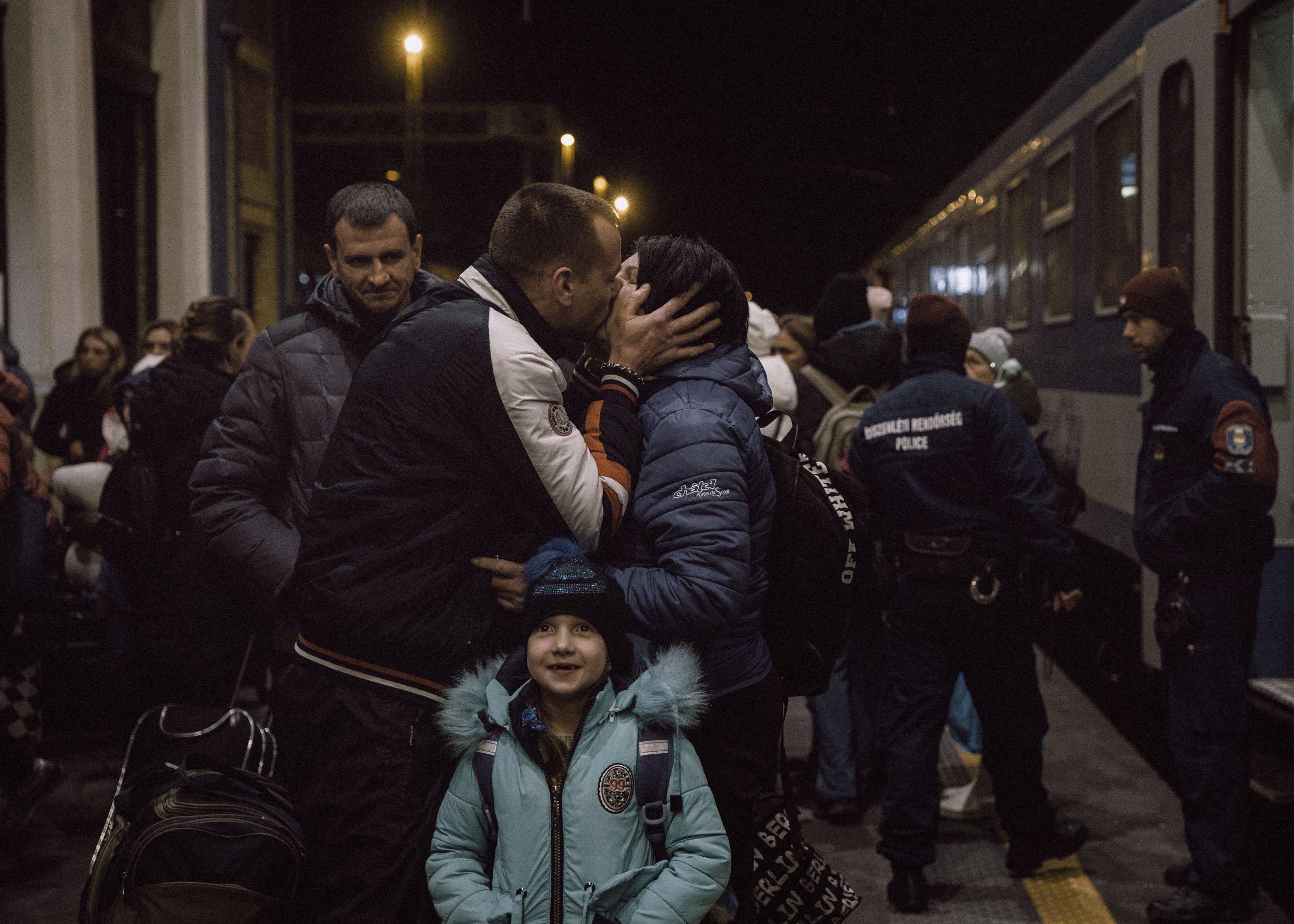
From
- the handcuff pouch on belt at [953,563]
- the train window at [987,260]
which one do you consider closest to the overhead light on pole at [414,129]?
the train window at [987,260]

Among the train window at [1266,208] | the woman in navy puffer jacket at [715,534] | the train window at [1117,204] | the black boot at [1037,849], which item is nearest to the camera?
the woman in navy puffer jacket at [715,534]

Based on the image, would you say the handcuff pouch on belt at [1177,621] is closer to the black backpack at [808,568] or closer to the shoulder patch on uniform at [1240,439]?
the shoulder patch on uniform at [1240,439]

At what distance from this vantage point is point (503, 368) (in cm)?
250

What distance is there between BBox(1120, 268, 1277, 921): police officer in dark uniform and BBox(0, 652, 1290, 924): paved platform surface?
24 cm

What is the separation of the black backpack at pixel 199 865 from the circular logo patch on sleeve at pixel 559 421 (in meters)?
0.98

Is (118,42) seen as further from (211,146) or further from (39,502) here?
(39,502)

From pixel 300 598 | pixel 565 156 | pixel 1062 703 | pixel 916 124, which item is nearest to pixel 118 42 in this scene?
pixel 1062 703

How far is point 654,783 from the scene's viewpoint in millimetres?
2521

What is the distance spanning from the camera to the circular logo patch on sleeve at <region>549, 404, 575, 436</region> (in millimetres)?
2508

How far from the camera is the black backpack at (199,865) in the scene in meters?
2.61

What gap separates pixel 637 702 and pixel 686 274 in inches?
33.6

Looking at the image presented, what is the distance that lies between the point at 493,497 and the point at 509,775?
0.53m

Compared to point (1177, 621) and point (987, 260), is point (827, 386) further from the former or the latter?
point (987, 260)

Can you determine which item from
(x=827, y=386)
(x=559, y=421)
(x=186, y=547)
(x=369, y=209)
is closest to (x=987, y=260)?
(x=827, y=386)
